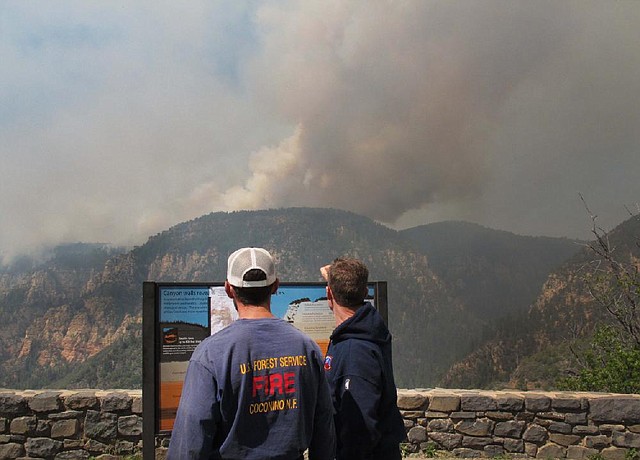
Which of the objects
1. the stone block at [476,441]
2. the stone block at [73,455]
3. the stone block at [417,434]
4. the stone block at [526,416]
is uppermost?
the stone block at [73,455]

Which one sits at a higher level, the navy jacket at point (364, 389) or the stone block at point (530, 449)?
the navy jacket at point (364, 389)

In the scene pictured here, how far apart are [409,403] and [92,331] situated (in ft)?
119

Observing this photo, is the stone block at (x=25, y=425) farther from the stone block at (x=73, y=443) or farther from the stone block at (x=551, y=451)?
the stone block at (x=551, y=451)

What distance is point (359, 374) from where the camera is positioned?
2.46 metres

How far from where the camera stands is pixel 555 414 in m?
6.18

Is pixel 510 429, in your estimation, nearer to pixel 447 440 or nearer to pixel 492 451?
pixel 492 451

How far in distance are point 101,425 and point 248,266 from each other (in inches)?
179

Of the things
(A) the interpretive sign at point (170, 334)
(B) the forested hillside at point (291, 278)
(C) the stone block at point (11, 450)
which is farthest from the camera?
(B) the forested hillside at point (291, 278)

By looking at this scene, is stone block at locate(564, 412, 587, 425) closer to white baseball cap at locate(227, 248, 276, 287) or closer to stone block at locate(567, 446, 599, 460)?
stone block at locate(567, 446, 599, 460)

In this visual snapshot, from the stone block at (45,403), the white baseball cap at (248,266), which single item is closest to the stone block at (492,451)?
the stone block at (45,403)

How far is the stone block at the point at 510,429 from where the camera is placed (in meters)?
6.20

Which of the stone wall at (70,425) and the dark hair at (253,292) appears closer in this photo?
the dark hair at (253,292)

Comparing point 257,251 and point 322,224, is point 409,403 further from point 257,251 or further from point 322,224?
point 322,224

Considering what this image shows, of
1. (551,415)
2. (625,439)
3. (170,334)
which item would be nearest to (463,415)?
(551,415)
